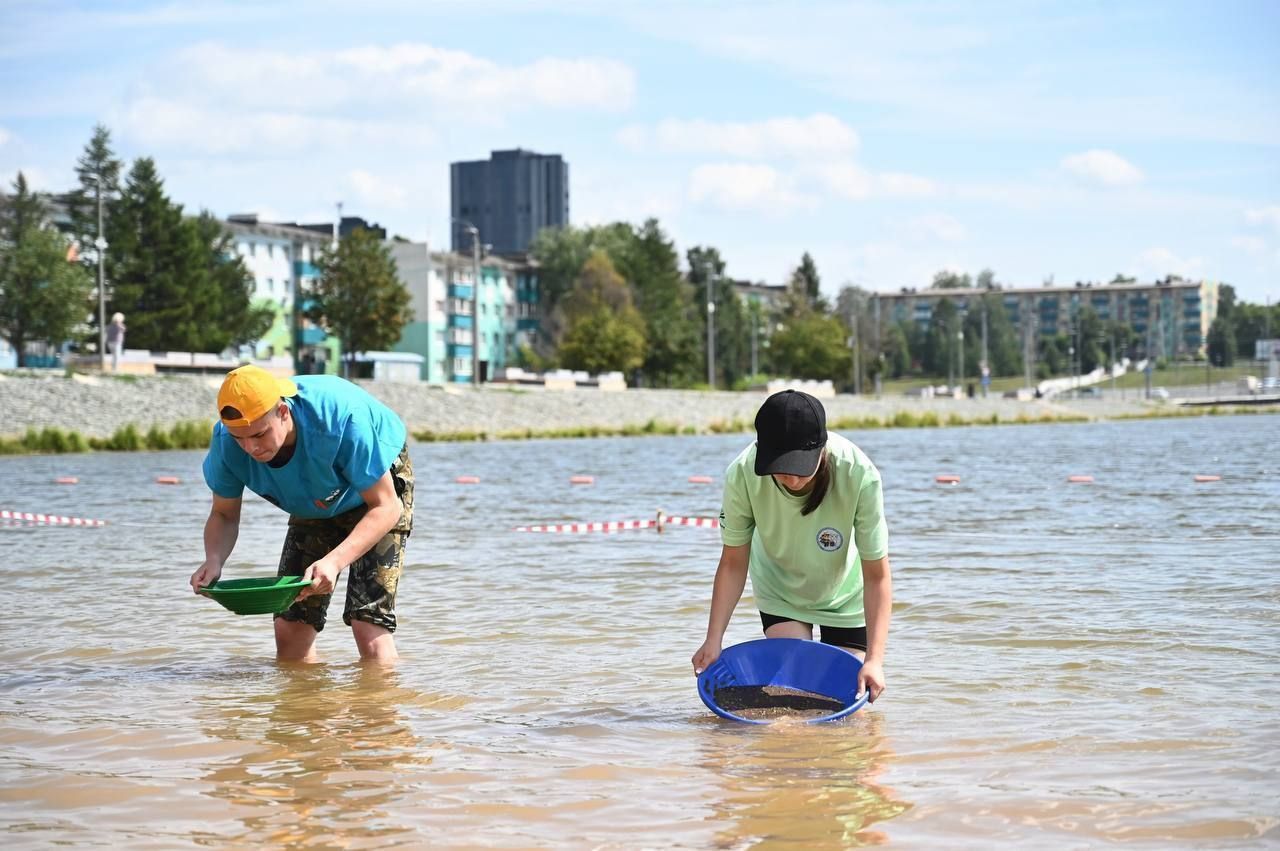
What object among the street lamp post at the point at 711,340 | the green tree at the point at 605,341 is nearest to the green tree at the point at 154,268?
the green tree at the point at 605,341

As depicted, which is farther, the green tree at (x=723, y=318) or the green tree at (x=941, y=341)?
the green tree at (x=941, y=341)

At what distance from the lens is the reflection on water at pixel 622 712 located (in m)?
4.96

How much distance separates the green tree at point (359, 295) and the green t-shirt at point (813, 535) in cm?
7940

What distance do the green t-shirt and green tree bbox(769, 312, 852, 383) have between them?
11271 cm

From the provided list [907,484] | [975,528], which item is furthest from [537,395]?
[975,528]

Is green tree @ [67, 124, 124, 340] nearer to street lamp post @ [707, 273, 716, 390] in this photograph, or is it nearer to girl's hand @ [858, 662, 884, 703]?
street lamp post @ [707, 273, 716, 390]

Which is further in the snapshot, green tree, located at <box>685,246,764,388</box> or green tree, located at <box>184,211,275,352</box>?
green tree, located at <box>685,246,764,388</box>

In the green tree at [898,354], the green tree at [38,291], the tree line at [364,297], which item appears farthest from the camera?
the green tree at [898,354]

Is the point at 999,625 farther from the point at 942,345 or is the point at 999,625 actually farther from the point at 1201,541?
the point at 942,345

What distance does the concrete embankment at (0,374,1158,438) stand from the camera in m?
40.8

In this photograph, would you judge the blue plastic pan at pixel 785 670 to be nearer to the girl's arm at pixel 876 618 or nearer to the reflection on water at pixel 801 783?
the reflection on water at pixel 801 783

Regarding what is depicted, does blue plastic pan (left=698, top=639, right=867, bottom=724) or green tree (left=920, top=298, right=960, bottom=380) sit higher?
green tree (left=920, top=298, right=960, bottom=380)

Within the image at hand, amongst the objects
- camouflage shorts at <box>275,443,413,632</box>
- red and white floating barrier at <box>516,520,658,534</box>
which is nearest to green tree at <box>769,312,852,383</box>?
red and white floating barrier at <box>516,520,658,534</box>

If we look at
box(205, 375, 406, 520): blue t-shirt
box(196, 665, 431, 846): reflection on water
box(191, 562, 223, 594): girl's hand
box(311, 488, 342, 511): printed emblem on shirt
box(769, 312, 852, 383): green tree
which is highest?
box(769, 312, 852, 383): green tree
